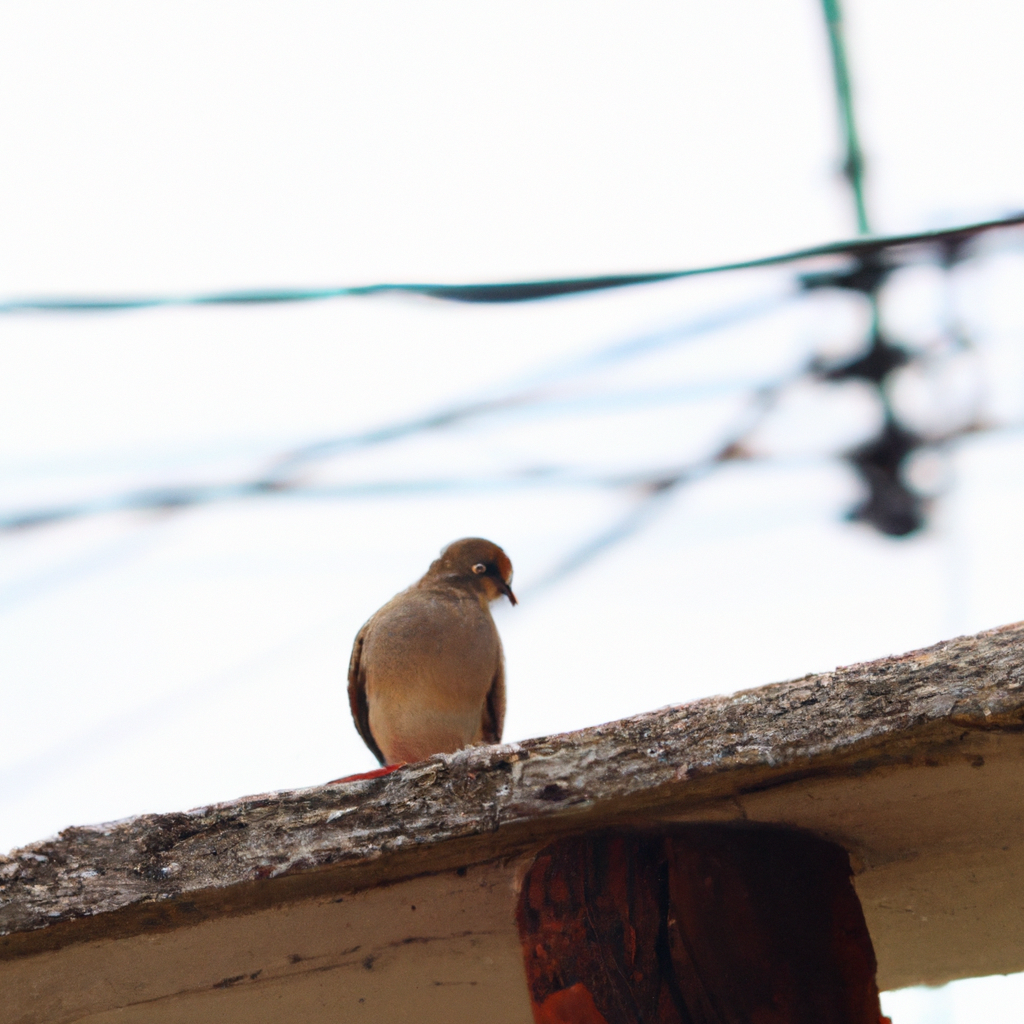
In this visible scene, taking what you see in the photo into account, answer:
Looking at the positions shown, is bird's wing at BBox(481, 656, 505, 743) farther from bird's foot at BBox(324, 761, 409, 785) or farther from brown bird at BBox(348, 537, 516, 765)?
bird's foot at BBox(324, 761, 409, 785)

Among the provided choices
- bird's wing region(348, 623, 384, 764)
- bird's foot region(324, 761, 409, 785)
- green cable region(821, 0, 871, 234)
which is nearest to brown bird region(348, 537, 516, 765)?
bird's wing region(348, 623, 384, 764)

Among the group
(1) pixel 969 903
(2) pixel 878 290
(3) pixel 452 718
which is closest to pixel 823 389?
(2) pixel 878 290

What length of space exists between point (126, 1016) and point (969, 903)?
3.51ft

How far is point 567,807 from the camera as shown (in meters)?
1.22

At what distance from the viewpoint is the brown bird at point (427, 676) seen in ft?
7.85

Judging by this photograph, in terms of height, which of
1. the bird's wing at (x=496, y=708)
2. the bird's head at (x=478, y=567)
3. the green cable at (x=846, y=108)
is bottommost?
the bird's wing at (x=496, y=708)

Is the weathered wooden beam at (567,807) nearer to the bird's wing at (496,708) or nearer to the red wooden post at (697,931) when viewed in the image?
the red wooden post at (697,931)

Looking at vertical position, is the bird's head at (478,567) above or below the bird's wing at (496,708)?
above

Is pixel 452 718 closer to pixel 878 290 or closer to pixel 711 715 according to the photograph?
pixel 711 715

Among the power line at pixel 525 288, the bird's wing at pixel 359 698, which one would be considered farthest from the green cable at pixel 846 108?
the bird's wing at pixel 359 698

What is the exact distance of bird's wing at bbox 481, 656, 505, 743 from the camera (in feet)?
8.40

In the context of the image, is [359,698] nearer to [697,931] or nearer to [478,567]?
[478,567]

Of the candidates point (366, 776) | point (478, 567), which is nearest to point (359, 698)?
point (478, 567)

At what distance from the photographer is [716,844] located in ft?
4.28
